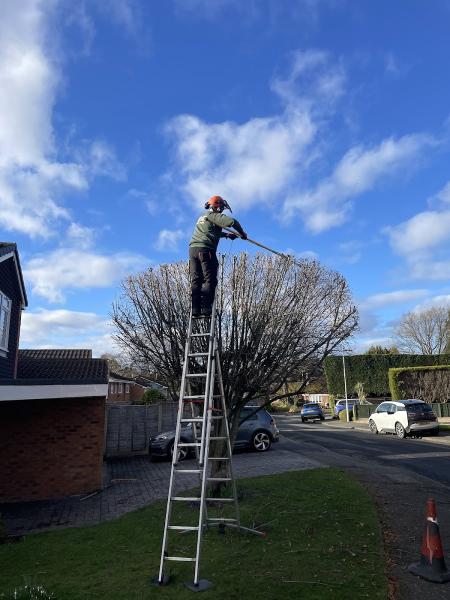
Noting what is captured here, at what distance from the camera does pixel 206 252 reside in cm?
638

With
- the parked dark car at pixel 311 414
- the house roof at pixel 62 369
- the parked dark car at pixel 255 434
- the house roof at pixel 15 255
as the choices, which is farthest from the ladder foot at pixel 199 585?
the parked dark car at pixel 311 414

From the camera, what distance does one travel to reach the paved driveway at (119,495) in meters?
8.36

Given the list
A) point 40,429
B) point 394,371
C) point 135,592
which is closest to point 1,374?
point 40,429

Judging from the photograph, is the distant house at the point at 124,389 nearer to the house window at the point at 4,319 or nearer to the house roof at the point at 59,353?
the house roof at the point at 59,353

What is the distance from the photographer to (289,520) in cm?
680

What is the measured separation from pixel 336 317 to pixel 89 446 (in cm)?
648

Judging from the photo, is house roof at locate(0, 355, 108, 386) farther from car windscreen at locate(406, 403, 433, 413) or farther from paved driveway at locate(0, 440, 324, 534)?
car windscreen at locate(406, 403, 433, 413)

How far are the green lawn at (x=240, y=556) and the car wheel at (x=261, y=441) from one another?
309 inches

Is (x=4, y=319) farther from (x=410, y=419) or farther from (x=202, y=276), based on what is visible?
(x=410, y=419)

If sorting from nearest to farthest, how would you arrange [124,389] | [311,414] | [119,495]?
[119,495], [311,414], [124,389]

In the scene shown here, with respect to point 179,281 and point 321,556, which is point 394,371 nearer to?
point 179,281

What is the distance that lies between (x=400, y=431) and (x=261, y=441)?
8413 millimetres

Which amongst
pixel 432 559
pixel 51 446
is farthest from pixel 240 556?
pixel 51 446

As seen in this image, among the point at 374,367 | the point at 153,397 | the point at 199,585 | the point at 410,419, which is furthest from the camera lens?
the point at 374,367
